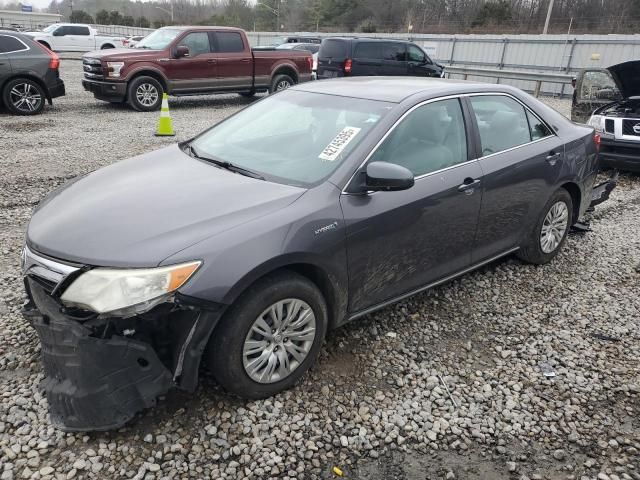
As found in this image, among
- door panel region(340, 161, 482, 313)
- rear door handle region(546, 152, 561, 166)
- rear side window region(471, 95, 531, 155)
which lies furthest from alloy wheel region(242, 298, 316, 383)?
rear door handle region(546, 152, 561, 166)

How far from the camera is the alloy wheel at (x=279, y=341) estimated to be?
2.68 m

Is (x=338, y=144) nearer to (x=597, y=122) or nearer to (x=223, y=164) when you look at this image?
(x=223, y=164)

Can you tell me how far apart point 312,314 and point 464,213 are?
143cm

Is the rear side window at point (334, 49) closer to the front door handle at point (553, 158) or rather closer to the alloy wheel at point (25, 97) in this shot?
the alloy wheel at point (25, 97)

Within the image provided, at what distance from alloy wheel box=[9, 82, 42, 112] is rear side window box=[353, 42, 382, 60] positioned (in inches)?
337

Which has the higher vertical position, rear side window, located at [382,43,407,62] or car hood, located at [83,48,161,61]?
rear side window, located at [382,43,407,62]

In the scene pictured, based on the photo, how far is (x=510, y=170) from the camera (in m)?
3.93

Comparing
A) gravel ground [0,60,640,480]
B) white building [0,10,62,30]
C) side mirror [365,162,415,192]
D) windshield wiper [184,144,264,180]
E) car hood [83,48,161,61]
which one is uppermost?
white building [0,10,62,30]

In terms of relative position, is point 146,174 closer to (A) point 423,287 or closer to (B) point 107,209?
(B) point 107,209

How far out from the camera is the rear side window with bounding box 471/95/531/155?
387 centimetres

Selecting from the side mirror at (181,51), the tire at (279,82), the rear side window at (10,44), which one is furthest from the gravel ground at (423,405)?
the tire at (279,82)

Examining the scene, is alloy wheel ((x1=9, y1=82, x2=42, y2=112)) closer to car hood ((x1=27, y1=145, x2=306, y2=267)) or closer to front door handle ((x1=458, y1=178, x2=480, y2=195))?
car hood ((x1=27, y1=145, x2=306, y2=267))

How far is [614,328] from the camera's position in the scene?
3.81 meters

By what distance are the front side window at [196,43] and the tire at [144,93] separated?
46.3 inches
